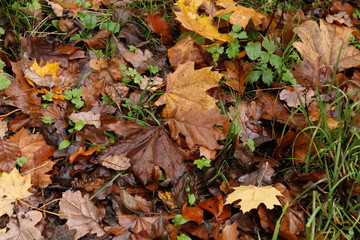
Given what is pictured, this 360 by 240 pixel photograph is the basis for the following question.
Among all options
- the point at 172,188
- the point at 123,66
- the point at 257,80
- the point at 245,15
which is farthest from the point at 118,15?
the point at 172,188

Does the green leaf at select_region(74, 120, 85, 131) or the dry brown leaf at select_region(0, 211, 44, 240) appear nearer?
the dry brown leaf at select_region(0, 211, 44, 240)

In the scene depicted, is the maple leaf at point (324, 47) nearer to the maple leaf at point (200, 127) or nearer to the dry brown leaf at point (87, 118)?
the maple leaf at point (200, 127)

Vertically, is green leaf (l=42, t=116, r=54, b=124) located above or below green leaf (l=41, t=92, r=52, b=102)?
below

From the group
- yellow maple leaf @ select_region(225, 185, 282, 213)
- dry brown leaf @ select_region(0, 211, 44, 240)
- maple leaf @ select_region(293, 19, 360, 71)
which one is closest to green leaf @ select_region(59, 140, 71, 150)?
dry brown leaf @ select_region(0, 211, 44, 240)

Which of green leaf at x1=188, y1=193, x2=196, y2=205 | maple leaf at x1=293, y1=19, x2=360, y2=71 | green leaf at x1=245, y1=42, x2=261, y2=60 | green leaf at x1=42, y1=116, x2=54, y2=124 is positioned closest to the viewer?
green leaf at x1=188, y1=193, x2=196, y2=205

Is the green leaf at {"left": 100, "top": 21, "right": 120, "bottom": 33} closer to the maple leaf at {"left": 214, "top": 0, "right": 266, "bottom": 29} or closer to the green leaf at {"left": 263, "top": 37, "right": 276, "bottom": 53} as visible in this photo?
the maple leaf at {"left": 214, "top": 0, "right": 266, "bottom": 29}

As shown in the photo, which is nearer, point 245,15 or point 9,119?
point 9,119

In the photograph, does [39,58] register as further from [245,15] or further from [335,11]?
[335,11]

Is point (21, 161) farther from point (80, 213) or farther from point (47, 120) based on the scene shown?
point (80, 213)
